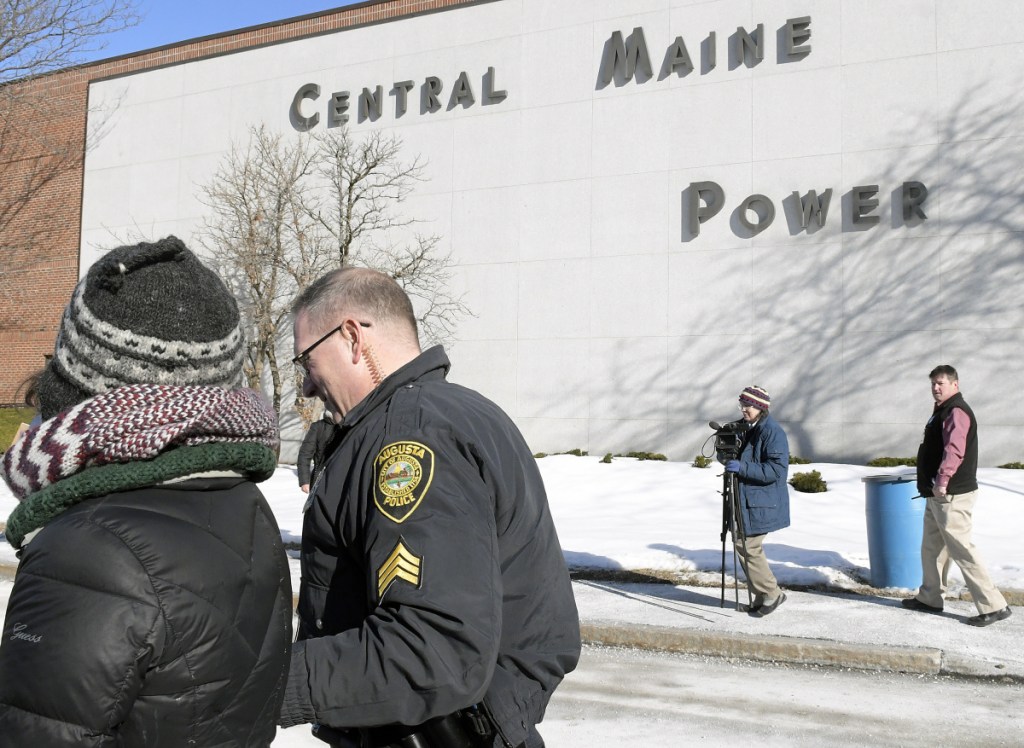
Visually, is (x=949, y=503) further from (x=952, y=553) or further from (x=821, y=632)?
(x=821, y=632)

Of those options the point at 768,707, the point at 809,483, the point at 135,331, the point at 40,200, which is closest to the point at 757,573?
the point at 768,707

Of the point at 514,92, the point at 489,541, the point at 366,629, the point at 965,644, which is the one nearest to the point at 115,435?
the point at 366,629

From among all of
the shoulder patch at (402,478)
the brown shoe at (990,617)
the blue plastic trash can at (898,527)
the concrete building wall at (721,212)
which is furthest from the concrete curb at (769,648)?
the concrete building wall at (721,212)

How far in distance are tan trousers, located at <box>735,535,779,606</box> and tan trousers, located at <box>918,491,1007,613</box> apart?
1.35 m

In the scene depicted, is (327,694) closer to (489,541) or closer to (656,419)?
(489,541)

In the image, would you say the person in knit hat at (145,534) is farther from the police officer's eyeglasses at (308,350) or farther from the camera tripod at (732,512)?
the camera tripod at (732,512)

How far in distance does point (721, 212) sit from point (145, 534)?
58.5 ft

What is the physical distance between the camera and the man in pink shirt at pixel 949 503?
7875 millimetres

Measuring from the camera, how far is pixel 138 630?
144 centimetres

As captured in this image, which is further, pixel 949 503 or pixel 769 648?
pixel 949 503

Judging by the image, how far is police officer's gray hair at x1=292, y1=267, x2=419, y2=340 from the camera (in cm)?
236

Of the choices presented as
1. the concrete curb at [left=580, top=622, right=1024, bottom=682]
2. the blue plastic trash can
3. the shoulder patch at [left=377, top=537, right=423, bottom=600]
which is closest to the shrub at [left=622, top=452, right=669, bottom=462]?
the blue plastic trash can

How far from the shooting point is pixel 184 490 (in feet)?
5.30

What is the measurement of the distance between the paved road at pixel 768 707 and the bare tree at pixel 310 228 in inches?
560
